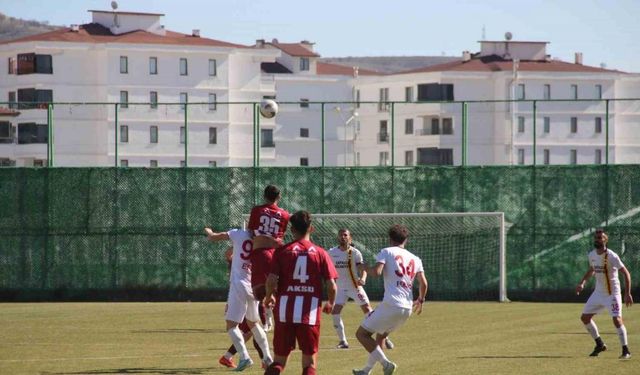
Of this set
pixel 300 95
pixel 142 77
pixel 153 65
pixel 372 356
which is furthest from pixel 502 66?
pixel 372 356

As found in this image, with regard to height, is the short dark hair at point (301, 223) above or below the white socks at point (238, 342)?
above

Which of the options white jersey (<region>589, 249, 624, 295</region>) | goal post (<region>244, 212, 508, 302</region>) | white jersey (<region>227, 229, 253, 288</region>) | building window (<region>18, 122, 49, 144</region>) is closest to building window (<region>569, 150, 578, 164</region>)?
building window (<region>18, 122, 49, 144</region>)

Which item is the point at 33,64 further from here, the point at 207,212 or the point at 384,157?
the point at 207,212

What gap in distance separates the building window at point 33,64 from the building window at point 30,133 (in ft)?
87.3

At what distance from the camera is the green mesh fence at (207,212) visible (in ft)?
132

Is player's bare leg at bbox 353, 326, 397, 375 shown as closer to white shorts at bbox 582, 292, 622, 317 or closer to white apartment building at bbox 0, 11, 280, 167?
white shorts at bbox 582, 292, 622, 317

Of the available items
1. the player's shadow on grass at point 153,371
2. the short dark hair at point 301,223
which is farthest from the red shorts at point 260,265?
the short dark hair at point 301,223

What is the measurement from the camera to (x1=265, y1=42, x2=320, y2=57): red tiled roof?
142m

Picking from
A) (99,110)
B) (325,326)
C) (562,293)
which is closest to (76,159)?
(99,110)

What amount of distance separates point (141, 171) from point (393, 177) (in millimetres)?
7653

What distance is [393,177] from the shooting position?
1610 inches

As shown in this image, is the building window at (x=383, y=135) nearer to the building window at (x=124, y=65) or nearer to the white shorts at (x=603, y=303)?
the building window at (x=124, y=65)

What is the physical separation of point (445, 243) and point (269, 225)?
69.1 feet

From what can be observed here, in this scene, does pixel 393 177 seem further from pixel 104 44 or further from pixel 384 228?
pixel 104 44
